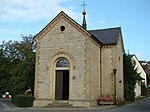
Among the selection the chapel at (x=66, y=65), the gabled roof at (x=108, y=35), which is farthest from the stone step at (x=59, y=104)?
the gabled roof at (x=108, y=35)

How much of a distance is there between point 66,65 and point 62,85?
222 cm

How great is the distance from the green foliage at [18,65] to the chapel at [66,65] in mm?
5319

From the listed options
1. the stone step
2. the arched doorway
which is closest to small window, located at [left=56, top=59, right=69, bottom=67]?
the arched doorway

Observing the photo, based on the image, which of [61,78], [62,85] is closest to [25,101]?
[62,85]

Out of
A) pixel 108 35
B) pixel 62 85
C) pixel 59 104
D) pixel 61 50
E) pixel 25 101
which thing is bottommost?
pixel 59 104

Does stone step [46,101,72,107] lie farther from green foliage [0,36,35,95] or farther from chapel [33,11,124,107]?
green foliage [0,36,35,95]

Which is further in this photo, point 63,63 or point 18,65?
point 18,65

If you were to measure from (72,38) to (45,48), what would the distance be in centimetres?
338

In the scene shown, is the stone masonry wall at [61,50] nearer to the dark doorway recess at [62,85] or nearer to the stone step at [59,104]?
the dark doorway recess at [62,85]

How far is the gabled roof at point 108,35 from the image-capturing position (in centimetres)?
3219

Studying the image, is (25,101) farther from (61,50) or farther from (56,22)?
(56,22)

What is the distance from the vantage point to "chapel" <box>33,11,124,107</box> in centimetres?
2556

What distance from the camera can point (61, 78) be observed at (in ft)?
88.7

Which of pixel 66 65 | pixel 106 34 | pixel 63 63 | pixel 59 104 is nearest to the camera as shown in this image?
pixel 59 104
